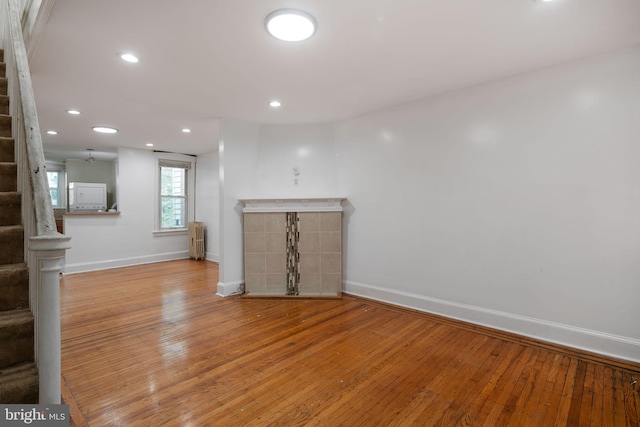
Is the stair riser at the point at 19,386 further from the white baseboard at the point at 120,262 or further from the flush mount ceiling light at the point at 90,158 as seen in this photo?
the flush mount ceiling light at the point at 90,158

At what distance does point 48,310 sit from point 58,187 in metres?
9.36

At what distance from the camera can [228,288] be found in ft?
13.7

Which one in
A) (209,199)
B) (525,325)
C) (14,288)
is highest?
(209,199)

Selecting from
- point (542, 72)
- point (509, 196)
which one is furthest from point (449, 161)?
point (542, 72)

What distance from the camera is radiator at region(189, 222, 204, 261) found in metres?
6.80

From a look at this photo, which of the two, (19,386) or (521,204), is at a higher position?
(521,204)

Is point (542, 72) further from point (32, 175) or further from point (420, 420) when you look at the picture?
point (32, 175)

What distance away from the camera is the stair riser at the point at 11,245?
1687 millimetres

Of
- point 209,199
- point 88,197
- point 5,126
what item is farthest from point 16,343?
point 88,197

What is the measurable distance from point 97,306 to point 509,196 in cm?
485

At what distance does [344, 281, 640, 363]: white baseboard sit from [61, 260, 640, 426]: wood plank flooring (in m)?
0.18

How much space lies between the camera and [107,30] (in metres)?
2.12

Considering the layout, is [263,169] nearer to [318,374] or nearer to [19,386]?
[318,374]

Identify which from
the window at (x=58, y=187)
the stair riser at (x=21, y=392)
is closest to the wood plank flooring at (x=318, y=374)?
the stair riser at (x=21, y=392)
